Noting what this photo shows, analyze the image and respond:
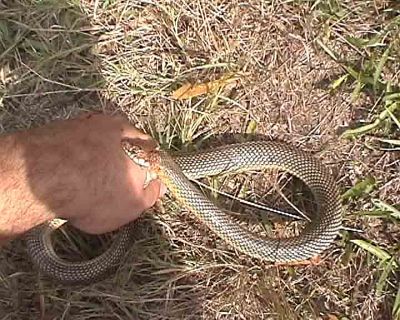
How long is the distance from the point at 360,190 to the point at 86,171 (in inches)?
53.9

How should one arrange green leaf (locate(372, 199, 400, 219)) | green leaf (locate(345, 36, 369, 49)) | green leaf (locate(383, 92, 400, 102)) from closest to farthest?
green leaf (locate(372, 199, 400, 219))
green leaf (locate(383, 92, 400, 102))
green leaf (locate(345, 36, 369, 49))

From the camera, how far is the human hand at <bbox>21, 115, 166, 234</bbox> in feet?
11.3

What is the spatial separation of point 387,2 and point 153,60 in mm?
1193

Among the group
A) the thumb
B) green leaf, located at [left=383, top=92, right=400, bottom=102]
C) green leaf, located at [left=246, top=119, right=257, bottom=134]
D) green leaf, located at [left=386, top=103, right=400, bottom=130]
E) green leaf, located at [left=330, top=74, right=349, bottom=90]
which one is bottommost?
the thumb

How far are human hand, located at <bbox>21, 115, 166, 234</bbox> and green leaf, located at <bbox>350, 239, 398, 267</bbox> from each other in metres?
1.07

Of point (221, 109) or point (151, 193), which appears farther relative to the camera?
point (221, 109)

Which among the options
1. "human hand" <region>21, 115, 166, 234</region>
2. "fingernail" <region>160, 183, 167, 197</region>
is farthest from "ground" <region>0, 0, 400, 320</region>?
"human hand" <region>21, 115, 166, 234</region>

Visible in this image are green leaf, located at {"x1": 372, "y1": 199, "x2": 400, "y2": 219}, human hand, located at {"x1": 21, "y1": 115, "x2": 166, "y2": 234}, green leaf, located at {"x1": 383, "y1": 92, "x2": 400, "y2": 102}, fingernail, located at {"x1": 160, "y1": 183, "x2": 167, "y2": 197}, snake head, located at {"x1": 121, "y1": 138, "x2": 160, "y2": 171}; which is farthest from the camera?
green leaf, located at {"x1": 383, "y1": 92, "x2": 400, "y2": 102}

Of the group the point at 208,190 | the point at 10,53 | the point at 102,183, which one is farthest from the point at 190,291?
the point at 10,53

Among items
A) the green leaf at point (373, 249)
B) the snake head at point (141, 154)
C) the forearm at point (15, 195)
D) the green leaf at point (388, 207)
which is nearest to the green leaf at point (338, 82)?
the green leaf at point (388, 207)

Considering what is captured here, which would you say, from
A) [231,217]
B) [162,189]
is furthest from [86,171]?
[231,217]

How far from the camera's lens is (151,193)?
12.1 ft

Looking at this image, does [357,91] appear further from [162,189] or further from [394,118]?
[162,189]

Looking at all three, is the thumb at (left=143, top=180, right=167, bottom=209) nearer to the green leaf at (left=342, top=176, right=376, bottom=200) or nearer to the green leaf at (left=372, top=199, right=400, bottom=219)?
the green leaf at (left=342, top=176, right=376, bottom=200)
